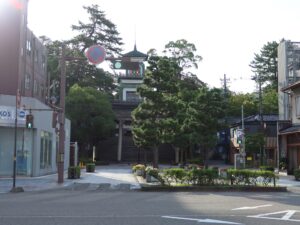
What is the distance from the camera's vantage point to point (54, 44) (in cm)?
7944

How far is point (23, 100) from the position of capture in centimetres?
3331

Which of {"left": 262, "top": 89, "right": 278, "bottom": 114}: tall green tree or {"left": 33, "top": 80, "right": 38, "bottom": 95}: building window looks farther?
{"left": 262, "top": 89, "right": 278, "bottom": 114}: tall green tree

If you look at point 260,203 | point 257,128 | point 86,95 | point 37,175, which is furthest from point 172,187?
point 257,128

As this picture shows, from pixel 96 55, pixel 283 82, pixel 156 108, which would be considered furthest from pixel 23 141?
pixel 283 82

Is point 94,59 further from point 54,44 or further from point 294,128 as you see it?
point 54,44

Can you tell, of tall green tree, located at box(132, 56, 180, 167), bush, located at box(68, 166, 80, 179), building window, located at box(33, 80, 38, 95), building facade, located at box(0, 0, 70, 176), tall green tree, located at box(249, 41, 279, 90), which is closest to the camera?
bush, located at box(68, 166, 80, 179)

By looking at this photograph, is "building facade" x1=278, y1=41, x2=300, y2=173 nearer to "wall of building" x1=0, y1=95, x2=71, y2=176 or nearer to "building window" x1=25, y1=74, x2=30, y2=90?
"wall of building" x1=0, y1=95, x2=71, y2=176

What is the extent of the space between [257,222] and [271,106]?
71354mm

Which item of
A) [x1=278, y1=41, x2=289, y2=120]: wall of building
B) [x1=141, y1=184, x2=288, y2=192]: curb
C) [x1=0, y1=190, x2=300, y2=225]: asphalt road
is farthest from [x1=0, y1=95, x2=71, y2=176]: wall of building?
[x1=278, y1=41, x2=289, y2=120]: wall of building

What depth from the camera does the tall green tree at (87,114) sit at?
63.9 meters

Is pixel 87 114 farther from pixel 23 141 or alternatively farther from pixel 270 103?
pixel 270 103

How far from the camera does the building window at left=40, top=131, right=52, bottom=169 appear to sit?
A: 118ft

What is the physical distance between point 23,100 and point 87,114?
102 ft

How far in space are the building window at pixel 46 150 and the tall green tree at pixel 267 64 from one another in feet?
216
